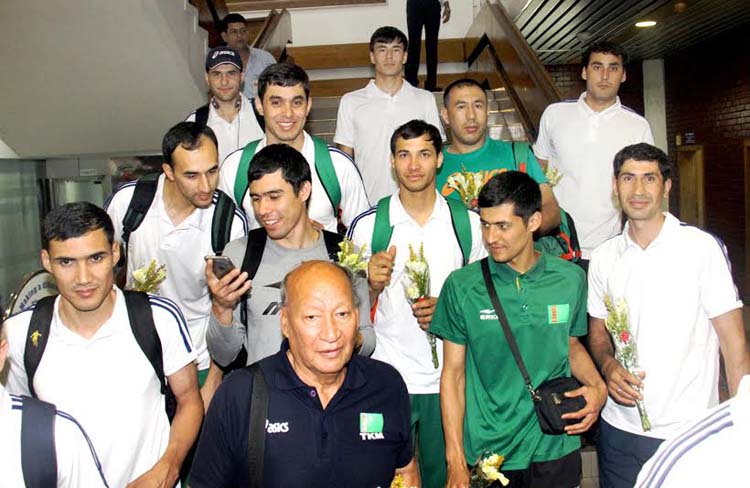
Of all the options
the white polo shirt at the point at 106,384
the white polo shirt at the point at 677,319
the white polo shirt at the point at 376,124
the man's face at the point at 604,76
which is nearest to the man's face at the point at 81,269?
the white polo shirt at the point at 106,384

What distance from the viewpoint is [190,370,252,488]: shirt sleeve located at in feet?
6.92

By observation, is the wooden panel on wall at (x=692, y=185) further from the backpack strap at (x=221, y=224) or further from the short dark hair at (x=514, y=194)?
the backpack strap at (x=221, y=224)

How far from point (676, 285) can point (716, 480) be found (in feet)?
7.46

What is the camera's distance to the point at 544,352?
10.0 feet

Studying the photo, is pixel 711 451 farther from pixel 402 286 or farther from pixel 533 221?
pixel 402 286

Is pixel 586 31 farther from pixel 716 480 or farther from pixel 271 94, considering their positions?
pixel 716 480

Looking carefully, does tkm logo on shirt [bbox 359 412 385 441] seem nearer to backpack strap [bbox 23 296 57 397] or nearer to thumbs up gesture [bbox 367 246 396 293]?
thumbs up gesture [bbox 367 246 396 293]

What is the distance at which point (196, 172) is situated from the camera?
346 centimetres

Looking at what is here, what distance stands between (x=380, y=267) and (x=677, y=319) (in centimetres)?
133

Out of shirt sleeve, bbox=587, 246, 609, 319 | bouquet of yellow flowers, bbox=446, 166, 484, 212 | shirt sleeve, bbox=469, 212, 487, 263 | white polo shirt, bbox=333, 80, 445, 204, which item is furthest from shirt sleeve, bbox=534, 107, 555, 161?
shirt sleeve, bbox=587, 246, 609, 319

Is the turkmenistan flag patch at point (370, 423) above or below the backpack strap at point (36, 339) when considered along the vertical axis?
below

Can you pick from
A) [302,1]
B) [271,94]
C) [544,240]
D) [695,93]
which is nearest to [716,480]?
[544,240]

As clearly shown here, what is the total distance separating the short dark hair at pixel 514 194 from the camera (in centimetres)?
313

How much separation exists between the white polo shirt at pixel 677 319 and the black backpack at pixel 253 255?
1328 millimetres
